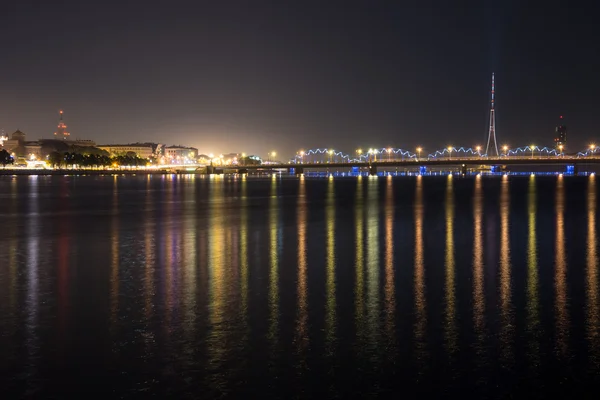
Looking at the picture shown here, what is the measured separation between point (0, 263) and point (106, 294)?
5.26 m

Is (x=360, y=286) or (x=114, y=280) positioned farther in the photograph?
(x=114, y=280)

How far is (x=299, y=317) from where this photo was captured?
34.9ft

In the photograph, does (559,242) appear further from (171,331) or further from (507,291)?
(171,331)

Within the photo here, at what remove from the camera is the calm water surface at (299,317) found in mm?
7863

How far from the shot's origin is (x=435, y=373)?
8.10 m

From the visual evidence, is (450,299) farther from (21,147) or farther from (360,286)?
(21,147)

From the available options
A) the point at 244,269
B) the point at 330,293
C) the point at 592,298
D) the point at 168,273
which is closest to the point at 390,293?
the point at 330,293

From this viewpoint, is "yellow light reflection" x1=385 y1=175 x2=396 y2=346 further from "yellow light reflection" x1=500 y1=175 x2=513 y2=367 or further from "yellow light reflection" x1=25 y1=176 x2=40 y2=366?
"yellow light reflection" x1=25 y1=176 x2=40 y2=366

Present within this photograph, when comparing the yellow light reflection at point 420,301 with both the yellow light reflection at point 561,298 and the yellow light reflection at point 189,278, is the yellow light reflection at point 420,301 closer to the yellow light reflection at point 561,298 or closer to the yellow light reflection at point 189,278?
the yellow light reflection at point 561,298

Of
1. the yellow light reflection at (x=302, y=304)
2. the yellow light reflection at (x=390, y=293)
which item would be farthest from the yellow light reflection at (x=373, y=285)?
the yellow light reflection at (x=302, y=304)

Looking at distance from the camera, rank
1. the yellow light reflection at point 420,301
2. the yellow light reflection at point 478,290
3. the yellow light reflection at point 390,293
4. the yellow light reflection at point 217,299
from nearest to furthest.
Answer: the yellow light reflection at point 217,299 < the yellow light reflection at point 420,301 < the yellow light reflection at point 390,293 < the yellow light reflection at point 478,290

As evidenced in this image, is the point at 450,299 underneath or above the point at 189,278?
underneath

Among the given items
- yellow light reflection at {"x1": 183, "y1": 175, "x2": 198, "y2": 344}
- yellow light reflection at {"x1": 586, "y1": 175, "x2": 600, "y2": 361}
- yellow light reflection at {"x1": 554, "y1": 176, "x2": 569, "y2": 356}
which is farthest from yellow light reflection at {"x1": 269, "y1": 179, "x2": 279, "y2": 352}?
yellow light reflection at {"x1": 586, "y1": 175, "x2": 600, "y2": 361}

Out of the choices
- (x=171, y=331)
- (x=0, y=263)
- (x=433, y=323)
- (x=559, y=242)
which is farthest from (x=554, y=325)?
(x=0, y=263)
